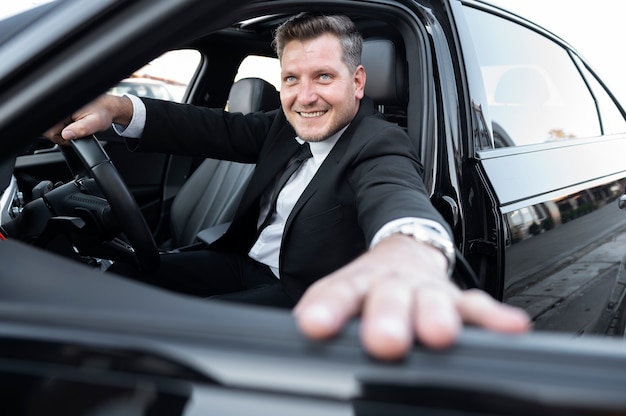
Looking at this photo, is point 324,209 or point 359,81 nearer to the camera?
point 324,209

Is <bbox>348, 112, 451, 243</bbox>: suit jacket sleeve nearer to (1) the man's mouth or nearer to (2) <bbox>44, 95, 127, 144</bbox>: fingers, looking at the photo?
(1) the man's mouth

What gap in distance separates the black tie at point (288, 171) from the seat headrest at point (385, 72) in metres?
Answer: 0.32

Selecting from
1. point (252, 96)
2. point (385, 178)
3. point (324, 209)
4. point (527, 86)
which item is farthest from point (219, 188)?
point (385, 178)

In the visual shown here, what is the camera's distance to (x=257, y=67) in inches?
135

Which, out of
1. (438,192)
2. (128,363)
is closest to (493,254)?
(438,192)

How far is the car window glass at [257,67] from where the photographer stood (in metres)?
3.25

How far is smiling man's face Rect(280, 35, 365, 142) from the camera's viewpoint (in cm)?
216

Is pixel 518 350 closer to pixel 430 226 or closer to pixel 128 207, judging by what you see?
pixel 430 226

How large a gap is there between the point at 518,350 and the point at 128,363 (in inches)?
18.6

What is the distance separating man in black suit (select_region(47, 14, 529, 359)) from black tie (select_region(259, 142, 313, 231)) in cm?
1

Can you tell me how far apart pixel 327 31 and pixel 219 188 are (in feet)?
4.07

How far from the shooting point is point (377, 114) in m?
2.22

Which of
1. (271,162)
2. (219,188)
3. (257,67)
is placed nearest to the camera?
(271,162)

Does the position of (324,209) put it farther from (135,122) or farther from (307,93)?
(135,122)
